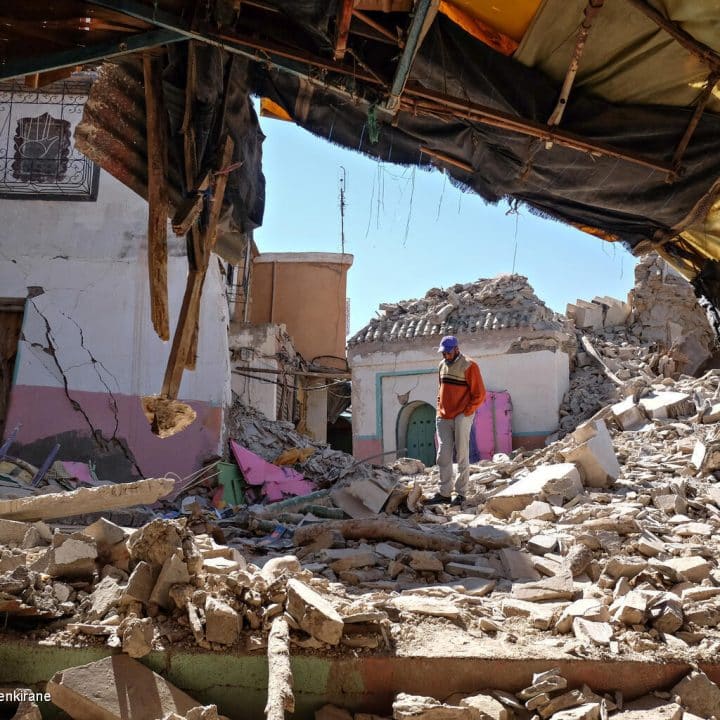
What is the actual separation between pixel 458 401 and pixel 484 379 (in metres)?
7.66

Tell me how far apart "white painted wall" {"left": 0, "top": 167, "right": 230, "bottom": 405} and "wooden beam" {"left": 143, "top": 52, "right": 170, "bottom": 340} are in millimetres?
6447

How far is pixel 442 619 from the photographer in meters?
3.60

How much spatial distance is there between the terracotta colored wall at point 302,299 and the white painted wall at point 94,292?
11.6 metres

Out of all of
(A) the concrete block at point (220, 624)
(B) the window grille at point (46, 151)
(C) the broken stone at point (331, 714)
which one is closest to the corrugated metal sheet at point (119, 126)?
(A) the concrete block at point (220, 624)

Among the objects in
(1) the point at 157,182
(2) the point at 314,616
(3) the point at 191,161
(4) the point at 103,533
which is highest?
(3) the point at 191,161

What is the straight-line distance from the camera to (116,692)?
2.78 metres

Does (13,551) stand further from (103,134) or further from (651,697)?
(651,697)

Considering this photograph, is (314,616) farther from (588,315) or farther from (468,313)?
(588,315)

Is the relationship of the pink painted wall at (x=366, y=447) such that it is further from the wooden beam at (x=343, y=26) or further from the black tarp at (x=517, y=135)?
the wooden beam at (x=343, y=26)

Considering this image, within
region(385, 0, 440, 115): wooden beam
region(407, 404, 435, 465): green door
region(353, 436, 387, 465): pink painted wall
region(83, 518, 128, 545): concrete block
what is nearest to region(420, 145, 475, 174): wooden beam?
region(385, 0, 440, 115): wooden beam

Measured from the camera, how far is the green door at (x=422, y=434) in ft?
52.2

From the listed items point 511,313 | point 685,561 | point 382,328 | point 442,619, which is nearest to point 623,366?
point 511,313

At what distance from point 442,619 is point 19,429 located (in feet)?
28.0

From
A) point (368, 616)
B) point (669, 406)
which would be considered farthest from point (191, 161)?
point (669, 406)
